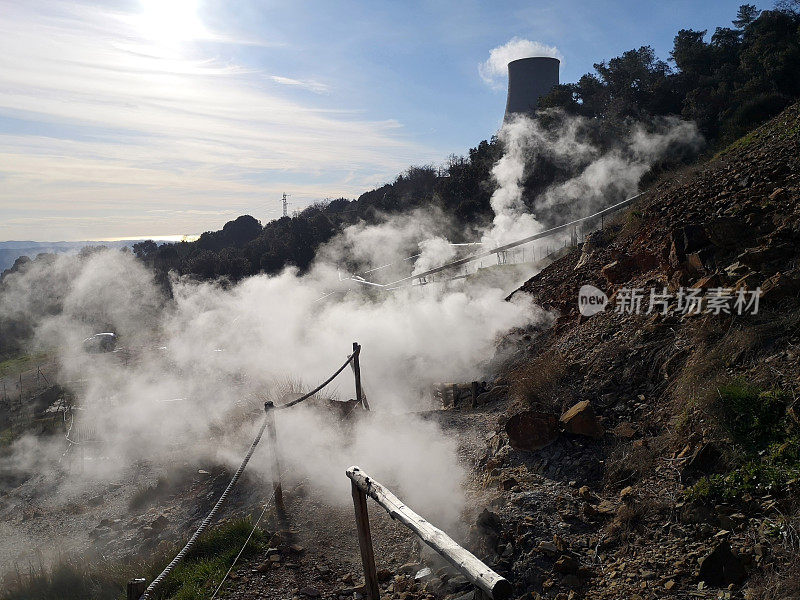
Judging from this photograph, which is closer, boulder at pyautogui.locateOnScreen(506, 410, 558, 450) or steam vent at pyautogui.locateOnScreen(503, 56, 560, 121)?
boulder at pyautogui.locateOnScreen(506, 410, 558, 450)

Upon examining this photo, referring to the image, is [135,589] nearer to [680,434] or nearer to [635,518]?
[635,518]

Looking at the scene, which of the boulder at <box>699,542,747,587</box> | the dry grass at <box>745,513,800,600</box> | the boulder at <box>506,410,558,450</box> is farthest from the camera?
the boulder at <box>506,410,558,450</box>

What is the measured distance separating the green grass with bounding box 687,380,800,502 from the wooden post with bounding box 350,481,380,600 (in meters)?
2.00

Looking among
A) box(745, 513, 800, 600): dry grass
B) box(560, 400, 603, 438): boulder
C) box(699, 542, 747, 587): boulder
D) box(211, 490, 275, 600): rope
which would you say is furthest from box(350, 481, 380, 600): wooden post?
box(560, 400, 603, 438): boulder

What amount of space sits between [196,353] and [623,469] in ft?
42.7

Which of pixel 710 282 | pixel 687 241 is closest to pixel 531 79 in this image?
pixel 687 241

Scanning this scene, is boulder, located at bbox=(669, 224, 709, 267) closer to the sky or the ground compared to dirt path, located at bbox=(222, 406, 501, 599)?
closer to the sky

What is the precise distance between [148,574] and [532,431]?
135 inches

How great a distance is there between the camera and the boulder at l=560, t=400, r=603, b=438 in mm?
4859

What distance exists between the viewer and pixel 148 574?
189 inches

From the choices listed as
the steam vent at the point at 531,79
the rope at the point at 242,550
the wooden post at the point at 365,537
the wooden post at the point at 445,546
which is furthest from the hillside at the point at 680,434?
the steam vent at the point at 531,79

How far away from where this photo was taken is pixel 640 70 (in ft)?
75.1

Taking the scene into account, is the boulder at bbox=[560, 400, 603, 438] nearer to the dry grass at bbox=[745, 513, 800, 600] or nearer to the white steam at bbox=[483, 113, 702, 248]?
the dry grass at bbox=[745, 513, 800, 600]

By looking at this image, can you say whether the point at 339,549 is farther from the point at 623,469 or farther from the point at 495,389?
the point at 495,389
